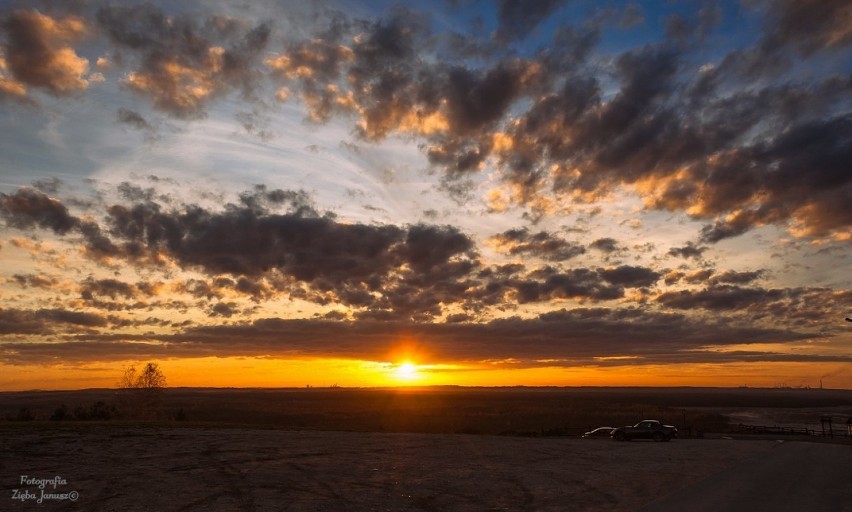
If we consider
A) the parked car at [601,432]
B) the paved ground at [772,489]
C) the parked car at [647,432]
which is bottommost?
the parked car at [601,432]

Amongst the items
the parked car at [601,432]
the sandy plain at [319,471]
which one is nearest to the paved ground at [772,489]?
the sandy plain at [319,471]

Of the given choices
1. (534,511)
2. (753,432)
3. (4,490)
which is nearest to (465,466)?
(534,511)

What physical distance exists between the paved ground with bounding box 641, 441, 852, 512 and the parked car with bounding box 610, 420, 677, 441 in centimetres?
1311

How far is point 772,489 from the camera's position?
21.2m

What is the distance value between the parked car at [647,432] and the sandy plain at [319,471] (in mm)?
7338

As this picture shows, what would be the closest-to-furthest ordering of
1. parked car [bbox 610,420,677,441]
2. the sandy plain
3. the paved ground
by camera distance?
the paved ground
the sandy plain
parked car [bbox 610,420,677,441]

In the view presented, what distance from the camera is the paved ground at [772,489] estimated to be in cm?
1770

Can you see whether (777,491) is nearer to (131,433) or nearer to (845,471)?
(845,471)

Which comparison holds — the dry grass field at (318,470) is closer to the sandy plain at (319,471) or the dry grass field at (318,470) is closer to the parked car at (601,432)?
the sandy plain at (319,471)

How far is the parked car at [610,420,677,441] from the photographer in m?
46.2

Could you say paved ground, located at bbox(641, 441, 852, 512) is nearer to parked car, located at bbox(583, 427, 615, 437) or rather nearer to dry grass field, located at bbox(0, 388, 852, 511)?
dry grass field, located at bbox(0, 388, 852, 511)

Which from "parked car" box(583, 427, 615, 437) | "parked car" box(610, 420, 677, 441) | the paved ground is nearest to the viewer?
the paved ground

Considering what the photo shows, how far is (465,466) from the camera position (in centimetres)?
2703

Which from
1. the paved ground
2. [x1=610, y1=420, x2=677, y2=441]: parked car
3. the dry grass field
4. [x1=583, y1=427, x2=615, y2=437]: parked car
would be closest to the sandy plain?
the dry grass field
